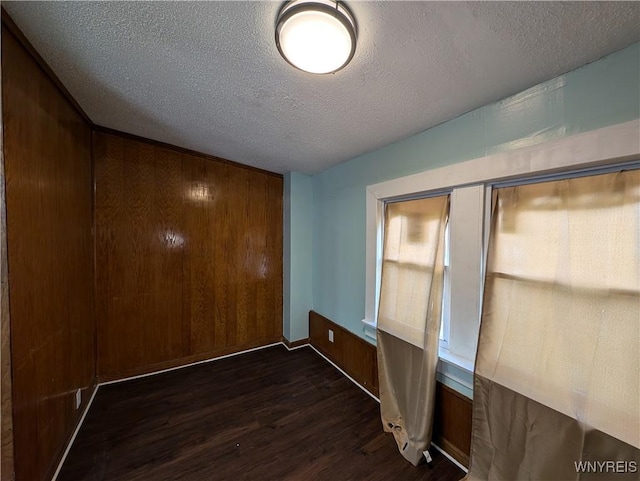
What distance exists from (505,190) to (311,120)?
4.30 feet

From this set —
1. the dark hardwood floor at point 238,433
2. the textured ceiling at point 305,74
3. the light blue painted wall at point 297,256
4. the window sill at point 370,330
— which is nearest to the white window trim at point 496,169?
the window sill at point 370,330

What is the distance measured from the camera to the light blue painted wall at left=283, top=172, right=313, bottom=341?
3006mm

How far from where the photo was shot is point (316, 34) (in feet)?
3.03

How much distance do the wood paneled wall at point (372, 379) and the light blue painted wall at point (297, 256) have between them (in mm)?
Result: 199

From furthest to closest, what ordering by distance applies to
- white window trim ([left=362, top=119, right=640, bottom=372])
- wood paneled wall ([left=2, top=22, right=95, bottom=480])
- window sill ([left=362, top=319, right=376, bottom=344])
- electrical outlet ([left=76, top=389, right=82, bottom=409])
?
window sill ([left=362, top=319, right=376, bottom=344])
electrical outlet ([left=76, top=389, right=82, bottom=409])
wood paneled wall ([left=2, top=22, right=95, bottom=480])
white window trim ([left=362, top=119, right=640, bottom=372])

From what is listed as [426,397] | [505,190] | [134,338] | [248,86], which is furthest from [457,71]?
[134,338]

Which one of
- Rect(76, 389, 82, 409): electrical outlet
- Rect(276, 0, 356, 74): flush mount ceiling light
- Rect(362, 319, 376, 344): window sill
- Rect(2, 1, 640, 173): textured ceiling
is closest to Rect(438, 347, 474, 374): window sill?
Rect(362, 319, 376, 344): window sill

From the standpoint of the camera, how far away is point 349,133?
1.87m

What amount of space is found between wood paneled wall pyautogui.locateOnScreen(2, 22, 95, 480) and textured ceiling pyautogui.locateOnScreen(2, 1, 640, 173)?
23 cm

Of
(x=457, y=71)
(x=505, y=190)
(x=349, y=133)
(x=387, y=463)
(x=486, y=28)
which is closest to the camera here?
(x=486, y=28)

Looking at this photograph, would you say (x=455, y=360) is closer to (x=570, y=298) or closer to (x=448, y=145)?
(x=570, y=298)

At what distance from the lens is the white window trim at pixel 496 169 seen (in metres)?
0.98

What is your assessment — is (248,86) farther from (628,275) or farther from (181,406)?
(181,406)

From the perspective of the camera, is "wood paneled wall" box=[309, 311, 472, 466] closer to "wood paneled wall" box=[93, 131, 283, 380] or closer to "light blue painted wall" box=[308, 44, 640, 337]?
"light blue painted wall" box=[308, 44, 640, 337]
